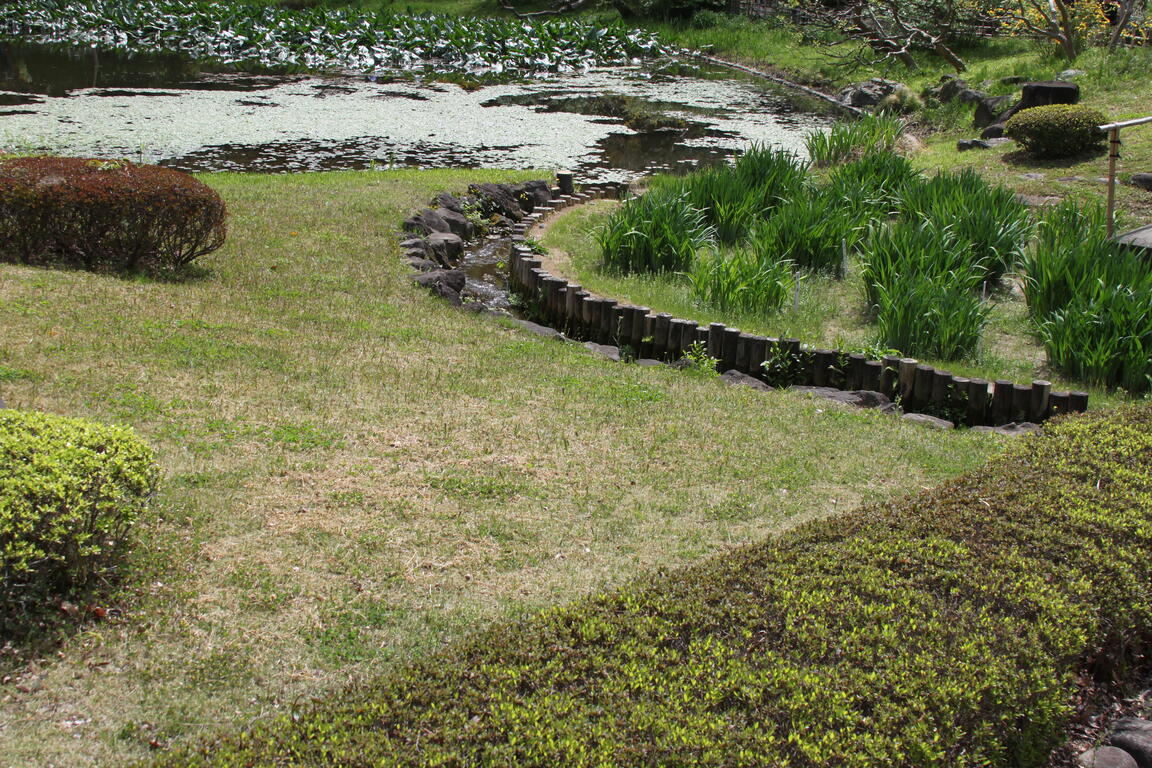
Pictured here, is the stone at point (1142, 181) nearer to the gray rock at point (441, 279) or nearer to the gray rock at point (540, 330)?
the gray rock at point (540, 330)

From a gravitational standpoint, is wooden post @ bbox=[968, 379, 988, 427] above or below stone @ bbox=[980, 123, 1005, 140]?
below

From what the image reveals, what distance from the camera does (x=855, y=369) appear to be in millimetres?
7836

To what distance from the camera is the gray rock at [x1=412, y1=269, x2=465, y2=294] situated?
9.82 meters

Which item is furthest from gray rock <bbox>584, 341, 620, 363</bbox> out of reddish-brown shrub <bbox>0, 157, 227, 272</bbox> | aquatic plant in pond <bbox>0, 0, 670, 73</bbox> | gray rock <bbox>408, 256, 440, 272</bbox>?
aquatic plant in pond <bbox>0, 0, 670, 73</bbox>

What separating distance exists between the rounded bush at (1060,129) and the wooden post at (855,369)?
8.68 m

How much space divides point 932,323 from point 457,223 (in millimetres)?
6330

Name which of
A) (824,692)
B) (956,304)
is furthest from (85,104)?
(824,692)

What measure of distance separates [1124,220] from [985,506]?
8.14 m

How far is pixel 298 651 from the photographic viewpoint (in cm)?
404

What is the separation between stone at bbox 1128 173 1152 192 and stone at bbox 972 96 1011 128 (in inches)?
175

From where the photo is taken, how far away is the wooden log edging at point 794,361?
7250mm

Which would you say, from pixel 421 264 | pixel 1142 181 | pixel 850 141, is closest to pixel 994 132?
pixel 850 141

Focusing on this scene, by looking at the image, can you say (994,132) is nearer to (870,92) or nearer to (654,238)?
(870,92)

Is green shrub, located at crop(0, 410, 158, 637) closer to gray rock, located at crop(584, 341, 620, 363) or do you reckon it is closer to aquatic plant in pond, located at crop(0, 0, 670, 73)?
gray rock, located at crop(584, 341, 620, 363)
